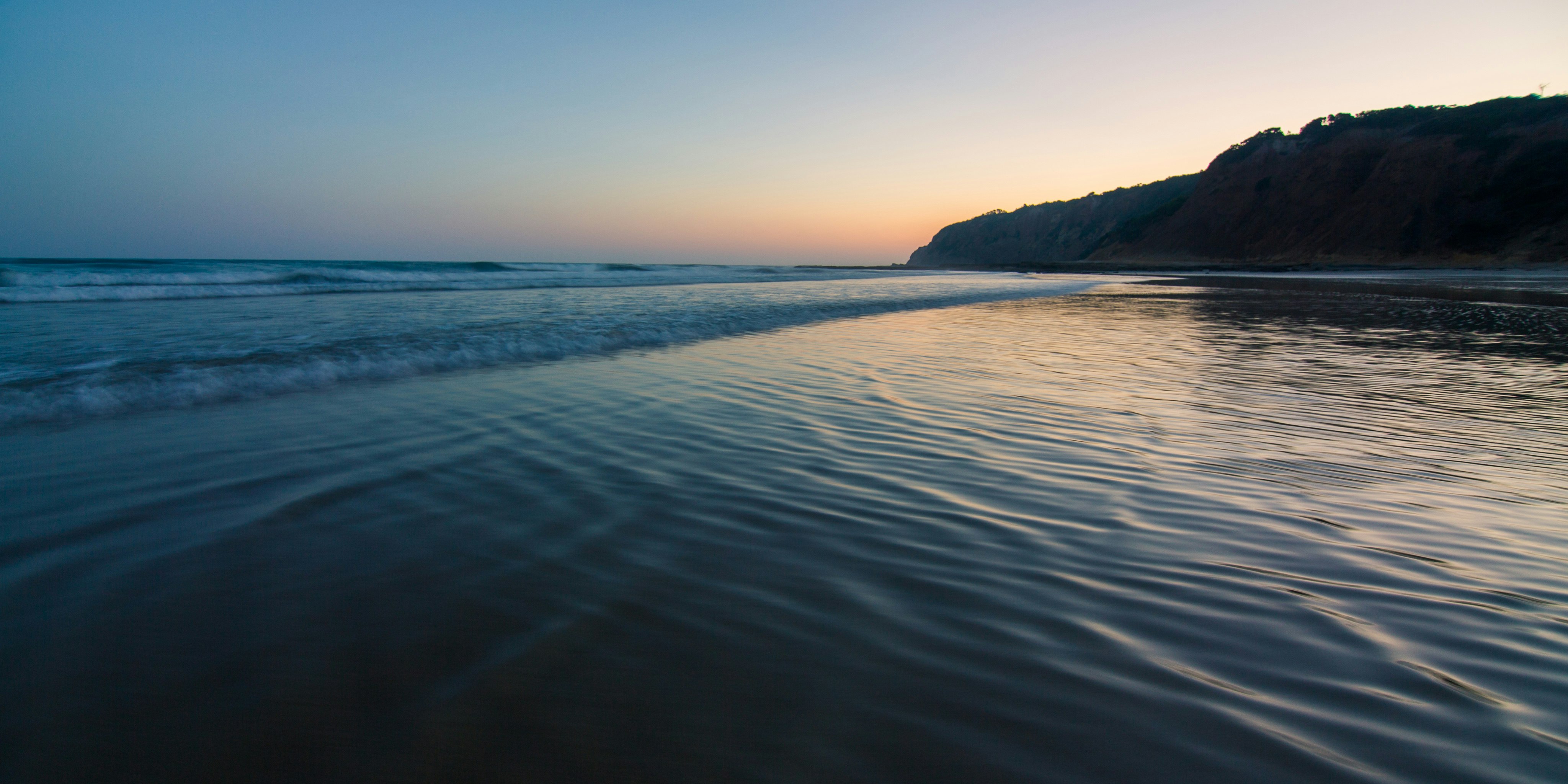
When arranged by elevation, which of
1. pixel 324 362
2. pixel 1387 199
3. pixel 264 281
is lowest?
pixel 324 362

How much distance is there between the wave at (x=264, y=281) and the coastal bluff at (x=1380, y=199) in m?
51.0

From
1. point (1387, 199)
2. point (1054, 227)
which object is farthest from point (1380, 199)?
point (1054, 227)

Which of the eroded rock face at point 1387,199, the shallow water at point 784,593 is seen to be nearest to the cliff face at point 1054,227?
the eroded rock face at point 1387,199

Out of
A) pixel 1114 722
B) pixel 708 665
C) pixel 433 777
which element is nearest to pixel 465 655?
pixel 433 777

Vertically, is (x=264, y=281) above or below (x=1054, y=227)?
below

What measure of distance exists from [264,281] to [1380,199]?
85630 mm

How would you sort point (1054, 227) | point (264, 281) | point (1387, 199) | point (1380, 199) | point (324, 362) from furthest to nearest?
point (1054, 227), point (1380, 199), point (1387, 199), point (264, 281), point (324, 362)

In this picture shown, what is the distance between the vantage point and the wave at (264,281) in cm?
1598

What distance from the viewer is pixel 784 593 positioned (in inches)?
85.3

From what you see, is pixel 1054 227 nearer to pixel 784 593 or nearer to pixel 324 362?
pixel 324 362

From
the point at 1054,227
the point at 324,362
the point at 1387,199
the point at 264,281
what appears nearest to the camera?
the point at 324,362

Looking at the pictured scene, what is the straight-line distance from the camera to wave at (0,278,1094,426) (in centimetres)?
494

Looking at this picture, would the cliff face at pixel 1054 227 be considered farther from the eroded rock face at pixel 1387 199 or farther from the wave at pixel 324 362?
the wave at pixel 324 362

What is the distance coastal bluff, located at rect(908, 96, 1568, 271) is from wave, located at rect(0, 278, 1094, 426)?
6441 cm
